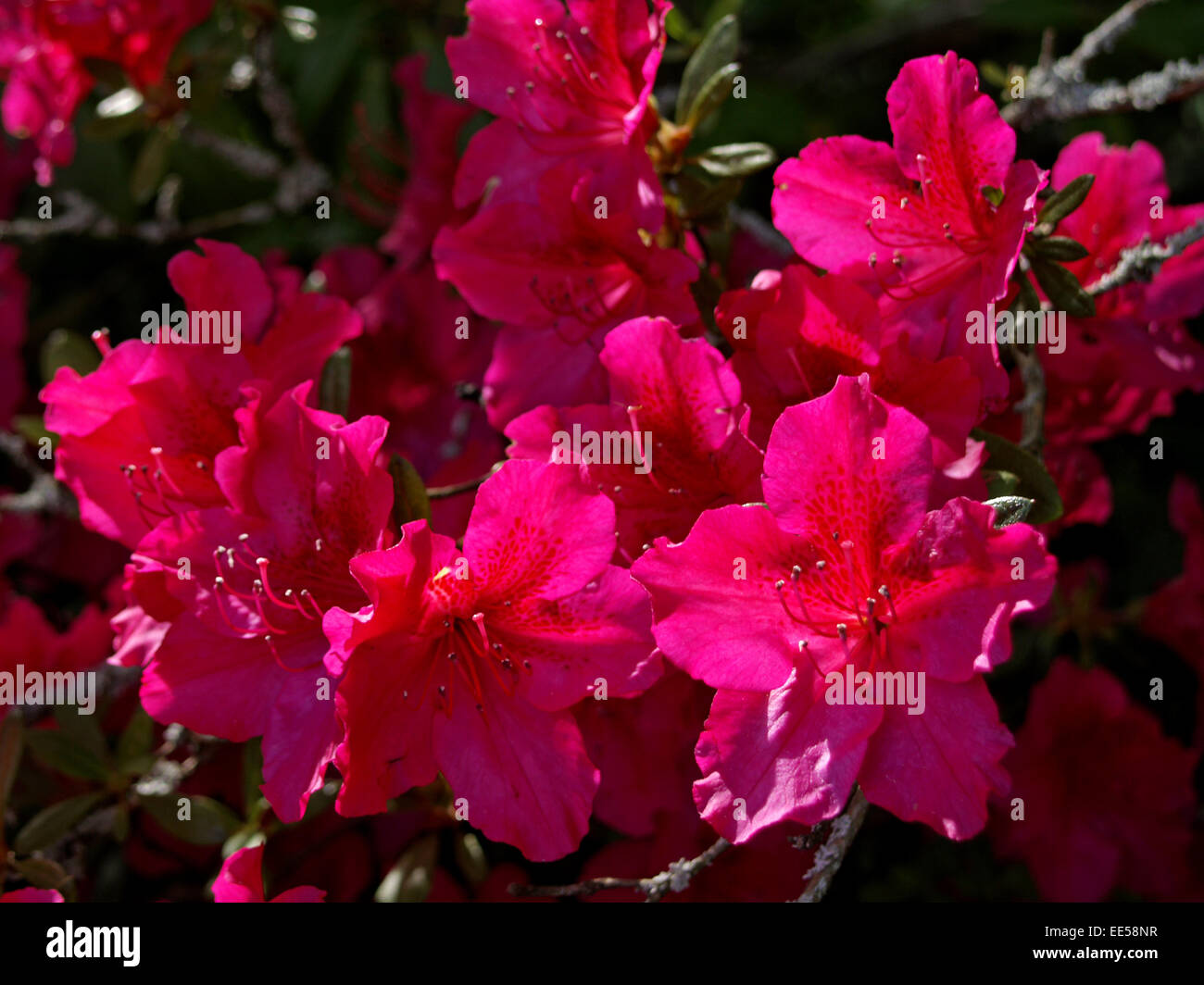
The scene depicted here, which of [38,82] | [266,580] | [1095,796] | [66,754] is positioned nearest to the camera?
[266,580]

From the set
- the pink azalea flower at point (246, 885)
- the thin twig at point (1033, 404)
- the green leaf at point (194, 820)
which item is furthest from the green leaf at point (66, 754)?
the thin twig at point (1033, 404)

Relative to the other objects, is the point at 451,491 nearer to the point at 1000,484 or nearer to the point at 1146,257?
the point at 1000,484

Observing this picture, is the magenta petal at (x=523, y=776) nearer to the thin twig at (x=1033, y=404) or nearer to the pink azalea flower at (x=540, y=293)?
the pink azalea flower at (x=540, y=293)

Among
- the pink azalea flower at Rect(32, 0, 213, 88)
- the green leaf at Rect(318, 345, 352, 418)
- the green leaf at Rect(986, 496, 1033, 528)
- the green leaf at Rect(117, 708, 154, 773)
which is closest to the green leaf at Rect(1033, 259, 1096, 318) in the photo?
the green leaf at Rect(986, 496, 1033, 528)

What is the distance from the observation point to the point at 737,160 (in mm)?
1107

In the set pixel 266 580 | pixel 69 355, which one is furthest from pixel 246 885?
pixel 69 355

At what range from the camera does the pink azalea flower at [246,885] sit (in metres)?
0.95

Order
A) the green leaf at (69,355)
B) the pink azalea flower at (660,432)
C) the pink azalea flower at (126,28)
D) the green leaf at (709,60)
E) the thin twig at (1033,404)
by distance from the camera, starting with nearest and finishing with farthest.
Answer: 1. the pink azalea flower at (660,432)
2. the thin twig at (1033,404)
3. the green leaf at (709,60)
4. the green leaf at (69,355)
5. the pink azalea flower at (126,28)

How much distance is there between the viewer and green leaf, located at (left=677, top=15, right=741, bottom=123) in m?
1.16

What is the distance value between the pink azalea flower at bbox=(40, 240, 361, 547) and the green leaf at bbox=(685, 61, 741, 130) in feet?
1.36

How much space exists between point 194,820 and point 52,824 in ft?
0.52

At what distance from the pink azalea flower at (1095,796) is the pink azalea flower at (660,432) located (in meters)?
0.64

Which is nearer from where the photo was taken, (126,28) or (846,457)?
(846,457)

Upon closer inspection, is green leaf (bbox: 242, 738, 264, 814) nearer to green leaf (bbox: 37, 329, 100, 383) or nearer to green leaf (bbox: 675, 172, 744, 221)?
green leaf (bbox: 37, 329, 100, 383)
